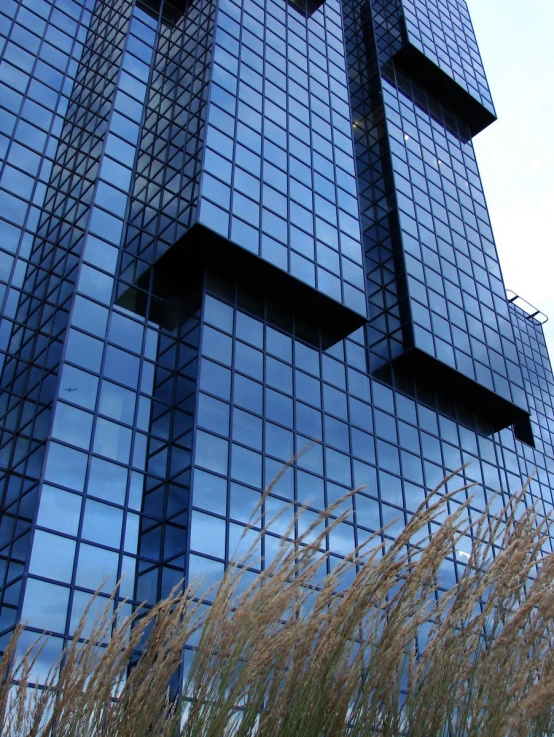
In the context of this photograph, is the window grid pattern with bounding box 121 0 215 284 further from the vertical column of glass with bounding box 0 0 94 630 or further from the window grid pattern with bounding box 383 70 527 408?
the window grid pattern with bounding box 383 70 527 408

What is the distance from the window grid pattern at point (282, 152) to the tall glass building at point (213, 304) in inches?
3.5

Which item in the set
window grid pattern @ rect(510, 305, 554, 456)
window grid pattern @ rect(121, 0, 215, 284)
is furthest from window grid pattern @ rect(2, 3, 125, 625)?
window grid pattern @ rect(510, 305, 554, 456)

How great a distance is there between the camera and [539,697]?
2305 millimetres

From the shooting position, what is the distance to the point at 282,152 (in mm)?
23266

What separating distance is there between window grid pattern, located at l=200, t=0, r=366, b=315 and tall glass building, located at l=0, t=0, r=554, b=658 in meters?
0.09

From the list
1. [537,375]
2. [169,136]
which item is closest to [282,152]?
[169,136]

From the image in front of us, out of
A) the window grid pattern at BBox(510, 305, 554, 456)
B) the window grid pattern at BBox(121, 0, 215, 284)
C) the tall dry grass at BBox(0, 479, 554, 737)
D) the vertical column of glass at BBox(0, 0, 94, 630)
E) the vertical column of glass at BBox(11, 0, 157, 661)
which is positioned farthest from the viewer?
the window grid pattern at BBox(510, 305, 554, 456)

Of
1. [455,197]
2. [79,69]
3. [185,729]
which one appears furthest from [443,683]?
[455,197]

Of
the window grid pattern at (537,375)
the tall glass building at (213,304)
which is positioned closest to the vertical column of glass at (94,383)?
the tall glass building at (213,304)

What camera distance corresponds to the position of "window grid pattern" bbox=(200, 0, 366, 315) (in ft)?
68.2

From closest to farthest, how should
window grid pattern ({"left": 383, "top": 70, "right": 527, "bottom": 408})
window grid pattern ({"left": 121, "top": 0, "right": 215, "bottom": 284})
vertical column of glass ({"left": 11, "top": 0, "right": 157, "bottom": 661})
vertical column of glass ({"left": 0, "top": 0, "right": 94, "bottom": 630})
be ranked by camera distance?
vertical column of glass ({"left": 11, "top": 0, "right": 157, "bottom": 661}) → vertical column of glass ({"left": 0, "top": 0, "right": 94, "bottom": 630}) → window grid pattern ({"left": 121, "top": 0, "right": 215, "bottom": 284}) → window grid pattern ({"left": 383, "top": 70, "right": 527, "bottom": 408})

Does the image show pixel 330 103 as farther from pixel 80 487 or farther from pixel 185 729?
pixel 185 729

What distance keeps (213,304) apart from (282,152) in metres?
6.38

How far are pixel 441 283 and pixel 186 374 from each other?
1180cm
